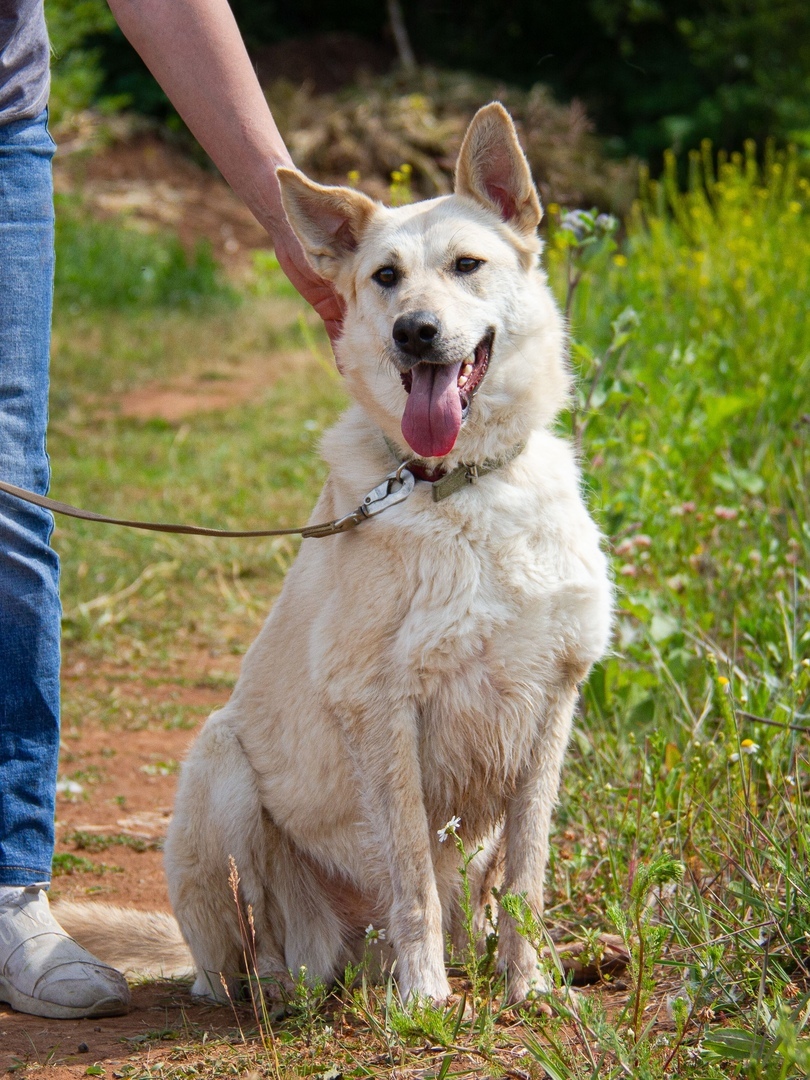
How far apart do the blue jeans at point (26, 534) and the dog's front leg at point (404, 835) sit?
2.62ft

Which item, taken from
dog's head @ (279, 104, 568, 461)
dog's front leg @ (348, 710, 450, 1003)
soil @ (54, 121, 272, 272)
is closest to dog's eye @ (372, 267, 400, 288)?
dog's head @ (279, 104, 568, 461)

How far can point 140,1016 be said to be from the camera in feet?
7.97

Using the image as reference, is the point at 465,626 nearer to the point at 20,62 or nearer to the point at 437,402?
the point at 437,402

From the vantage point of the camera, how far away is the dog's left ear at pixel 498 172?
2.48m

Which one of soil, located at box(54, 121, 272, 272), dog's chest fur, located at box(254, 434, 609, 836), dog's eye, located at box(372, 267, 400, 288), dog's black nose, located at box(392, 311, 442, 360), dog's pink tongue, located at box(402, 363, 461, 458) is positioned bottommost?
dog's chest fur, located at box(254, 434, 609, 836)

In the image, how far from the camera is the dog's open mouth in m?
2.32

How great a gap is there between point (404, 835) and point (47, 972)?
2.89 feet

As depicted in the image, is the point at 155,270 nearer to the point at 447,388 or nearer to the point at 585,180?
the point at 585,180

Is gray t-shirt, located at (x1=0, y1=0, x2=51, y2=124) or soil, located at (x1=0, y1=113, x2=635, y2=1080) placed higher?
gray t-shirt, located at (x1=0, y1=0, x2=51, y2=124)

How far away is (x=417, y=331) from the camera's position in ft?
7.54

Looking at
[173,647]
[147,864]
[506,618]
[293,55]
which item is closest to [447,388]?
[506,618]

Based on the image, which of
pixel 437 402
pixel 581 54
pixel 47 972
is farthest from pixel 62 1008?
pixel 581 54

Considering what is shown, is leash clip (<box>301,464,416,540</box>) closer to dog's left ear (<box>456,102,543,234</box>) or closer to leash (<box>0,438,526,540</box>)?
leash (<box>0,438,526,540</box>)

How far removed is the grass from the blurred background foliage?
22.4ft
